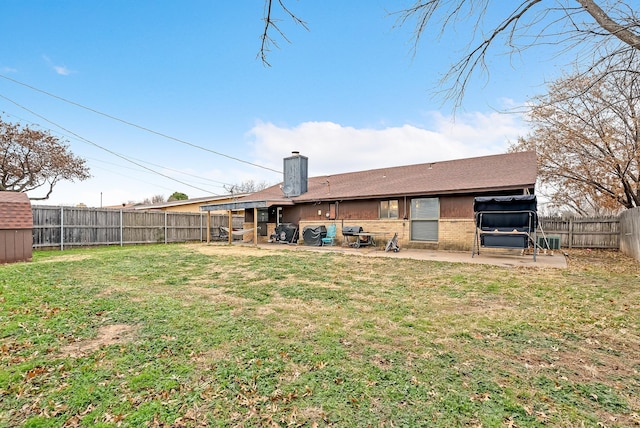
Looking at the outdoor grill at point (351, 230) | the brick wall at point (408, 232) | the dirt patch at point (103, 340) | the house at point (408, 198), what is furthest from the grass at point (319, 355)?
the outdoor grill at point (351, 230)

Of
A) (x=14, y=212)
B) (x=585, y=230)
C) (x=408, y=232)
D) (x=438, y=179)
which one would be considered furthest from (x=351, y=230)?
(x=14, y=212)

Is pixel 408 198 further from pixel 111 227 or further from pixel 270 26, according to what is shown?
pixel 111 227

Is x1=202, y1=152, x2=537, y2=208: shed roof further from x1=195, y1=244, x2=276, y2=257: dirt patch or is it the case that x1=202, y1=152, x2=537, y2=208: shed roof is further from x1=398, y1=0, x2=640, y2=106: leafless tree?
x1=398, y1=0, x2=640, y2=106: leafless tree

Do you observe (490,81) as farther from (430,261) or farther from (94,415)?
(430,261)

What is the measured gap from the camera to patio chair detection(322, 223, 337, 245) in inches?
552

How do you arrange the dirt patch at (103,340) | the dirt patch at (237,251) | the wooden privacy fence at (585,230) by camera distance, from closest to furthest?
the dirt patch at (103,340) < the dirt patch at (237,251) < the wooden privacy fence at (585,230)

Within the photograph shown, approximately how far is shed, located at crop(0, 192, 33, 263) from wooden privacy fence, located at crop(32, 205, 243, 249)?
3.51 metres

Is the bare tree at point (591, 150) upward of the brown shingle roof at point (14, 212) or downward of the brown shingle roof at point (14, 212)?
upward

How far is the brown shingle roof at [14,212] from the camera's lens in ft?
29.2

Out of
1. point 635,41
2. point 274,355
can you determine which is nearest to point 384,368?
point 274,355

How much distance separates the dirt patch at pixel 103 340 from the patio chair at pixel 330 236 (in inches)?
424

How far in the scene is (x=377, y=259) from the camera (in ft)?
30.3

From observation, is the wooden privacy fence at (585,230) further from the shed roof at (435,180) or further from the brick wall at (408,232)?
the brick wall at (408,232)

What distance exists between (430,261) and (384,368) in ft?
21.3
